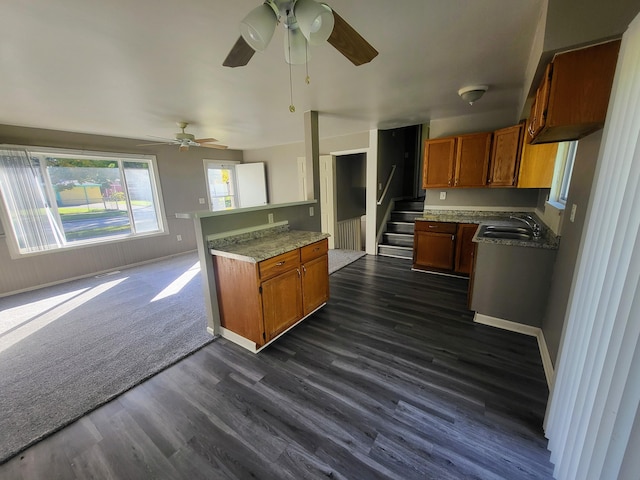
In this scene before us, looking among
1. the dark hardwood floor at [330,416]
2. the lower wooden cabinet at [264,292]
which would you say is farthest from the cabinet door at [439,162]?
the lower wooden cabinet at [264,292]

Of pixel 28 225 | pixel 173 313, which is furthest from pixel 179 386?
pixel 28 225

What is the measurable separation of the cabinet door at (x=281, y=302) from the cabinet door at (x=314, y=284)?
9 centimetres

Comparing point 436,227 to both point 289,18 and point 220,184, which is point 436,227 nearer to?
point 289,18

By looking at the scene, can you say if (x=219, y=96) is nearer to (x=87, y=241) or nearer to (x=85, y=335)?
(x=85, y=335)

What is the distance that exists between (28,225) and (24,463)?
12.7ft

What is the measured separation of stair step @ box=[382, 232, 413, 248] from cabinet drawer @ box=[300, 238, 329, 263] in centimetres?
255

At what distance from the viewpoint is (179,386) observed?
190cm

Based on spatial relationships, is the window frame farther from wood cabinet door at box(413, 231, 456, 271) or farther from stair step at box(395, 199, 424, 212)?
wood cabinet door at box(413, 231, 456, 271)

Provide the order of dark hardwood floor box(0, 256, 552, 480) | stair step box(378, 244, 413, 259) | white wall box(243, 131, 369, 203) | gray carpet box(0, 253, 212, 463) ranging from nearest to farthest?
1. dark hardwood floor box(0, 256, 552, 480)
2. gray carpet box(0, 253, 212, 463)
3. stair step box(378, 244, 413, 259)
4. white wall box(243, 131, 369, 203)

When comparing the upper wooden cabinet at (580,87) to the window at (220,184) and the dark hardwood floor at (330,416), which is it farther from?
the window at (220,184)

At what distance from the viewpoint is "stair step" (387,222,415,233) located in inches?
197

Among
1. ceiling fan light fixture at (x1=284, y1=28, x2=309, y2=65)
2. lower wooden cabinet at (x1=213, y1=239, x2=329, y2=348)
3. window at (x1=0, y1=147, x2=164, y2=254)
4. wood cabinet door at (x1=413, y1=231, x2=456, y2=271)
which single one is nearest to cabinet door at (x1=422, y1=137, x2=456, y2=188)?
wood cabinet door at (x1=413, y1=231, x2=456, y2=271)

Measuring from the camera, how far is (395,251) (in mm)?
4863

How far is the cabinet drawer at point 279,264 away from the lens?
6.98 feet
